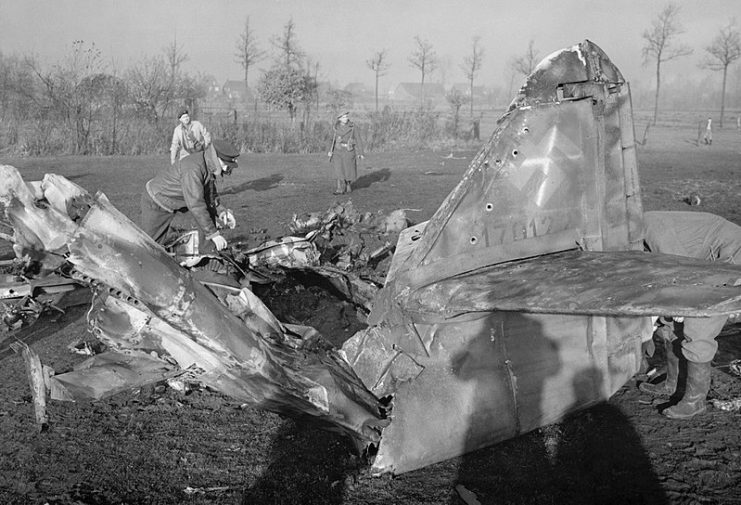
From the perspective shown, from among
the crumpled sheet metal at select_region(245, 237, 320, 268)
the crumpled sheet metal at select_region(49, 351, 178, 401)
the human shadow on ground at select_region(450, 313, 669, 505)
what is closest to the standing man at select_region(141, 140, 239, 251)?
the crumpled sheet metal at select_region(245, 237, 320, 268)

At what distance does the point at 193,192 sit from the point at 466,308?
141 inches

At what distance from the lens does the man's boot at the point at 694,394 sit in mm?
4199

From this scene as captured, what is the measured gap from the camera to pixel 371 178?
60.1 ft

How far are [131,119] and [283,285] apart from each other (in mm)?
21806

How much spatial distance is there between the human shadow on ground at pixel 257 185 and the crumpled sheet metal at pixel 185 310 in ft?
40.6

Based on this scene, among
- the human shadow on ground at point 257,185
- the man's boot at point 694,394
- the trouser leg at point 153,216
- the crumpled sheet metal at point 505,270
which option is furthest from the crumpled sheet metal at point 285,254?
the human shadow on ground at point 257,185

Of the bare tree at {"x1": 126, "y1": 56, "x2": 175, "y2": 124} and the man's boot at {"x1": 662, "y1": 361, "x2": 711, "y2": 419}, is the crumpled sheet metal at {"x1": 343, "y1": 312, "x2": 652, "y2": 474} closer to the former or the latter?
the man's boot at {"x1": 662, "y1": 361, "x2": 711, "y2": 419}

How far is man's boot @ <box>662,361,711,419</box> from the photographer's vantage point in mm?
4199

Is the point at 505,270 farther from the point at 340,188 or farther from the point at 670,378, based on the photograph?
the point at 340,188

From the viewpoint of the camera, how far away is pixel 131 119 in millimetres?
24938

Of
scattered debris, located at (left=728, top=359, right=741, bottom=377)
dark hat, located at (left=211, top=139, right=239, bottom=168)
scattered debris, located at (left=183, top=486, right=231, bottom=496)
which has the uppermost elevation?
dark hat, located at (left=211, top=139, right=239, bottom=168)

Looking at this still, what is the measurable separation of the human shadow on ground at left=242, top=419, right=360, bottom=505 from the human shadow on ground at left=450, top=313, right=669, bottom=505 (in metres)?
0.69

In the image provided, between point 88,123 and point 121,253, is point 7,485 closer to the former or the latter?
point 121,253

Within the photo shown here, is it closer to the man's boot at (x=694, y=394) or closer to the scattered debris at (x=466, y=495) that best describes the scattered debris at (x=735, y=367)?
→ the man's boot at (x=694, y=394)
